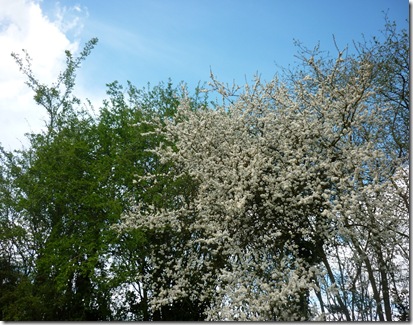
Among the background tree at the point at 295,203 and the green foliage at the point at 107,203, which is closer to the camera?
the background tree at the point at 295,203

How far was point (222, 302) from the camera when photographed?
5469 mm

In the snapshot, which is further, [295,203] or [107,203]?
[107,203]

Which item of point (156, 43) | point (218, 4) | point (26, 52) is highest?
point (26, 52)

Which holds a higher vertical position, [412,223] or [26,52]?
[26,52]

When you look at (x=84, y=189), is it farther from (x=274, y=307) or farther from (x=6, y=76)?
(x=274, y=307)

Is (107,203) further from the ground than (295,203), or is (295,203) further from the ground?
(107,203)

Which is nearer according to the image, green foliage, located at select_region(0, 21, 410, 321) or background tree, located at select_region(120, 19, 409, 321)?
background tree, located at select_region(120, 19, 409, 321)

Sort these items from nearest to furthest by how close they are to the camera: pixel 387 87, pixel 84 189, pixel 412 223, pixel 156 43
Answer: pixel 412 223
pixel 156 43
pixel 387 87
pixel 84 189

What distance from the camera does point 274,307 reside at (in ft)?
15.3

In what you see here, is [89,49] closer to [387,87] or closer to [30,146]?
[30,146]

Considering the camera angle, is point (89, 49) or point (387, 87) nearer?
point (387, 87)

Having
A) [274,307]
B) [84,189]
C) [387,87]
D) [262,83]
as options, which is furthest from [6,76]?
[387,87]

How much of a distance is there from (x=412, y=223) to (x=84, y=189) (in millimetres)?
7336

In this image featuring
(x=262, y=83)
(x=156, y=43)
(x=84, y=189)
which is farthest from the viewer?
(x=84, y=189)
